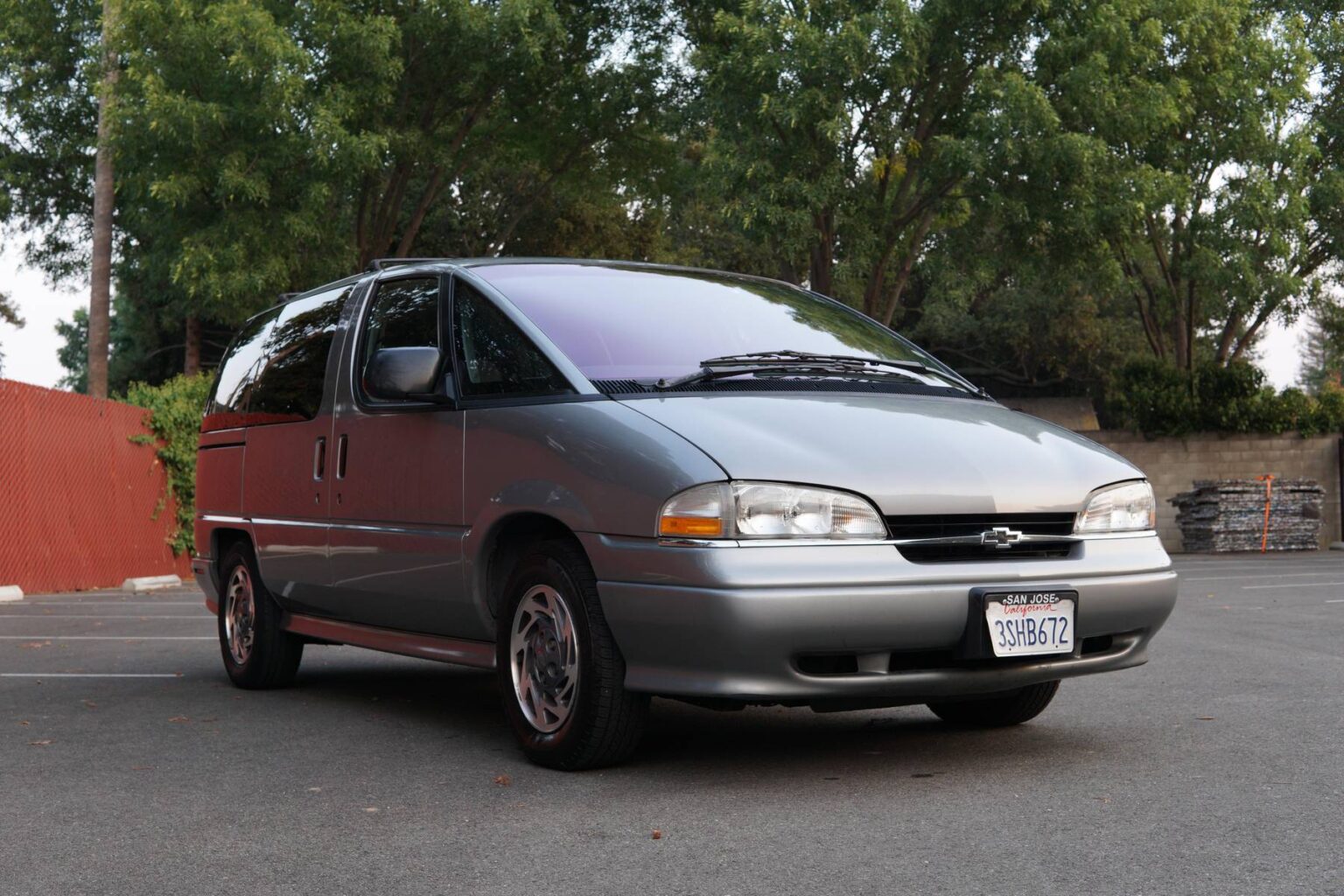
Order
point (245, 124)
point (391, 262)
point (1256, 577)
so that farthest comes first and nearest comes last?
point (245, 124) < point (1256, 577) < point (391, 262)

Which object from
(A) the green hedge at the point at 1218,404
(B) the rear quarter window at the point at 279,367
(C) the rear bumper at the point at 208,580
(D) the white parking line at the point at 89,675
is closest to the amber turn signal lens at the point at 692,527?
(B) the rear quarter window at the point at 279,367

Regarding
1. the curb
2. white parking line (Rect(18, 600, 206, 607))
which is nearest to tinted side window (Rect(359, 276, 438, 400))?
white parking line (Rect(18, 600, 206, 607))

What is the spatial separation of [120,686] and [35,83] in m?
26.2

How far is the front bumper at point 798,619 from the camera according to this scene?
4.79 m

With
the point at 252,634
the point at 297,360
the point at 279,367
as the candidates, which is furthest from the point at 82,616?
the point at 297,360

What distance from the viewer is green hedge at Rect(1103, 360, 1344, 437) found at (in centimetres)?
2973

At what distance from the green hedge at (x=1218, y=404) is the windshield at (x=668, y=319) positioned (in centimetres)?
2427

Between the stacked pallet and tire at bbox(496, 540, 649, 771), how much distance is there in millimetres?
24498

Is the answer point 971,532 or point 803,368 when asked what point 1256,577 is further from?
point 971,532

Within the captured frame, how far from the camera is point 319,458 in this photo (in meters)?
7.07

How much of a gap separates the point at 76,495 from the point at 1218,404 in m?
20.8

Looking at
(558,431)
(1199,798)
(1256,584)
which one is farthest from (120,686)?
(1256,584)

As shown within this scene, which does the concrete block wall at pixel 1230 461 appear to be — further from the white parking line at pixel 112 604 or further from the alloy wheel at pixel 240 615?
the alloy wheel at pixel 240 615

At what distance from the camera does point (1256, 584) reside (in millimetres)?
16594
